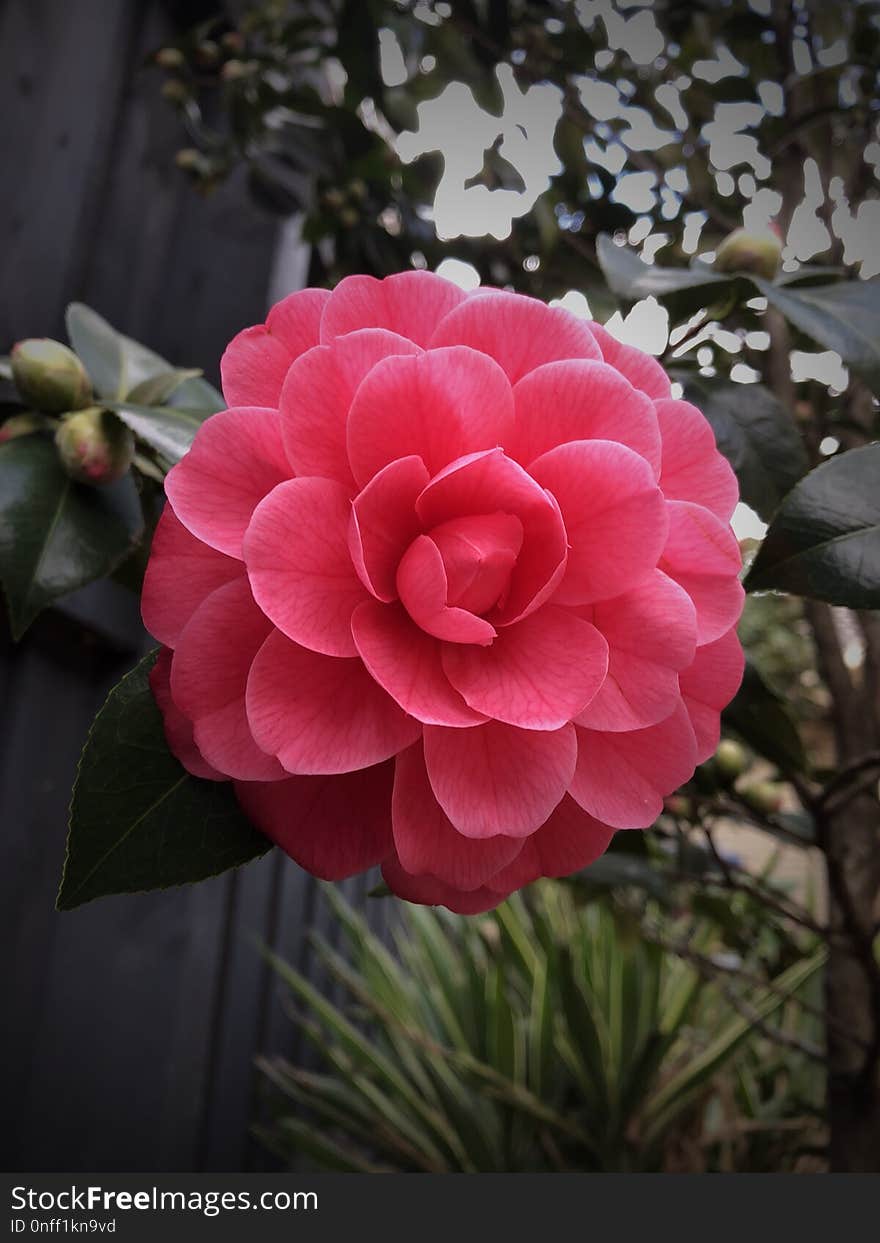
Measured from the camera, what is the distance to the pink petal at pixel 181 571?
32 cm

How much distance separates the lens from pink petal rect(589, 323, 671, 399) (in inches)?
13.9

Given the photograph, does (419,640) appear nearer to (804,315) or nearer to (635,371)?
(635,371)

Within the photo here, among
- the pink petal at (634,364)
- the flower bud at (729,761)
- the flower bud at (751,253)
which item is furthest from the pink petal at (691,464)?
the flower bud at (729,761)

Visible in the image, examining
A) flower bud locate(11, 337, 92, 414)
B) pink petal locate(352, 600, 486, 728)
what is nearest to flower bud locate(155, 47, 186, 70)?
flower bud locate(11, 337, 92, 414)

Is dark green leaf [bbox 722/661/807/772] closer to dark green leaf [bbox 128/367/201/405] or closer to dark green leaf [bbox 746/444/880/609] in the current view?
dark green leaf [bbox 746/444/880/609]

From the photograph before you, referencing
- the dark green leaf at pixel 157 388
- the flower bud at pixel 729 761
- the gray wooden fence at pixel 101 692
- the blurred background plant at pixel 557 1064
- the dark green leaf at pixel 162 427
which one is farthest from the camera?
the blurred background plant at pixel 557 1064

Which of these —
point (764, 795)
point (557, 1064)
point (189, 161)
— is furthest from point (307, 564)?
point (557, 1064)

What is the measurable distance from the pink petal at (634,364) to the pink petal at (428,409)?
58 millimetres

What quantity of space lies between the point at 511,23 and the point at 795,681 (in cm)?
294

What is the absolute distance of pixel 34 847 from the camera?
1.10 m

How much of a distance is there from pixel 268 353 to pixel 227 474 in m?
0.06

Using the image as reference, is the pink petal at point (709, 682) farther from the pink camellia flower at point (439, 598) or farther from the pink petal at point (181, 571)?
the pink petal at point (181, 571)

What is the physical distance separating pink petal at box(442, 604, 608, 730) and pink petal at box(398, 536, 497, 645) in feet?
0.03

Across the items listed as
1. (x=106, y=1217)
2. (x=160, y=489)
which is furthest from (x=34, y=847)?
(x=160, y=489)
